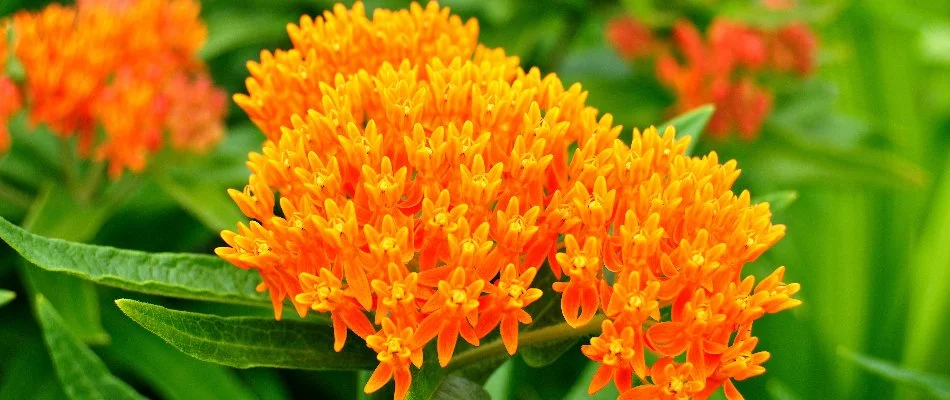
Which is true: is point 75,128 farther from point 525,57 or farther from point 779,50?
point 779,50

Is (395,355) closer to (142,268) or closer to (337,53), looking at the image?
(142,268)

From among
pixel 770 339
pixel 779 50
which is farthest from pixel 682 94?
pixel 770 339

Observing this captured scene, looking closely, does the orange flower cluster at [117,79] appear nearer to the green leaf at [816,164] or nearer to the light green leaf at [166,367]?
the light green leaf at [166,367]

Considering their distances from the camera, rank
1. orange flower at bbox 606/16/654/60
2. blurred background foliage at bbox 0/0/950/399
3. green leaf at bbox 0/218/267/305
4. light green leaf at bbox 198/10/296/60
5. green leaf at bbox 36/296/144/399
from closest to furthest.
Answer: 1. green leaf at bbox 0/218/267/305
2. green leaf at bbox 36/296/144/399
3. blurred background foliage at bbox 0/0/950/399
4. light green leaf at bbox 198/10/296/60
5. orange flower at bbox 606/16/654/60

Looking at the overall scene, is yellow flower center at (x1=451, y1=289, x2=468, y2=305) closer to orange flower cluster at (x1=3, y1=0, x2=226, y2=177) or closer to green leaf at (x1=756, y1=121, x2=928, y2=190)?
orange flower cluster at (x1=3, y1=0, x2=226, y2=177)

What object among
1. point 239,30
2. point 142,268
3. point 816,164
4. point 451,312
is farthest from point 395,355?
point 816,164

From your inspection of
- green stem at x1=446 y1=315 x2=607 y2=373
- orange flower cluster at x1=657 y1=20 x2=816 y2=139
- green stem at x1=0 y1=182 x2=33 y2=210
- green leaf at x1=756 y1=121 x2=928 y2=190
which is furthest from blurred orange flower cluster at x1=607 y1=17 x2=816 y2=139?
green stem at x1=0 y1=182 x2=33 y2=210

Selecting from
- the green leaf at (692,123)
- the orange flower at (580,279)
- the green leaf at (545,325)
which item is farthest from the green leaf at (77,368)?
the green leaf at (692,123)
